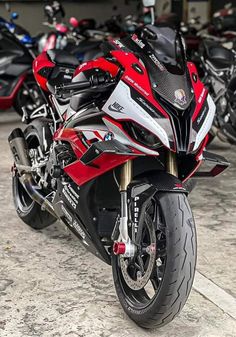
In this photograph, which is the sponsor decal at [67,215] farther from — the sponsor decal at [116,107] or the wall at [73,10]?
the wall at [73,10]

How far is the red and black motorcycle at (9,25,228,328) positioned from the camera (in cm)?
236

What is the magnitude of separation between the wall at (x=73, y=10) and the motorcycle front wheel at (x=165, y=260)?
10.2m

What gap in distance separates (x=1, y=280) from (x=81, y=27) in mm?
7516

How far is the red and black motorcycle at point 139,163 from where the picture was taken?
92.7 inches

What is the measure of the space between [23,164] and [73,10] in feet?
31.9

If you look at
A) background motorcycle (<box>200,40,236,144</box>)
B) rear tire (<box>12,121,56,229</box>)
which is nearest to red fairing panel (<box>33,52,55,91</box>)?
rear tire (<box>12,121,56,229</box>)

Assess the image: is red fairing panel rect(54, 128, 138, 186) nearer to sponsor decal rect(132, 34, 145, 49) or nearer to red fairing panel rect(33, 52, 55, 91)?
sponsor decal rect(132, 34, 145, 49)

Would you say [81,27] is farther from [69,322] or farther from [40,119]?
[69,322]

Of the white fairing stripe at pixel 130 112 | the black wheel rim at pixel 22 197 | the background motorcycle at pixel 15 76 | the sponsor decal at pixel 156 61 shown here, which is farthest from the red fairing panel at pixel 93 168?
the background motorcycle at pixel 15 76

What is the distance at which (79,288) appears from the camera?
289 centimetres

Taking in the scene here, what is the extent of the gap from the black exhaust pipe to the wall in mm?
8869

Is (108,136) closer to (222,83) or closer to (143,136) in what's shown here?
(143,136)

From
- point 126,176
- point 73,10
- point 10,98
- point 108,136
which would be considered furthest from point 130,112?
point 73,10

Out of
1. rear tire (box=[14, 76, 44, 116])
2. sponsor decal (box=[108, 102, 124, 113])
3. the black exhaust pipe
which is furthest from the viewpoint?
rear tire (box=[14, 76, 44, 116])
